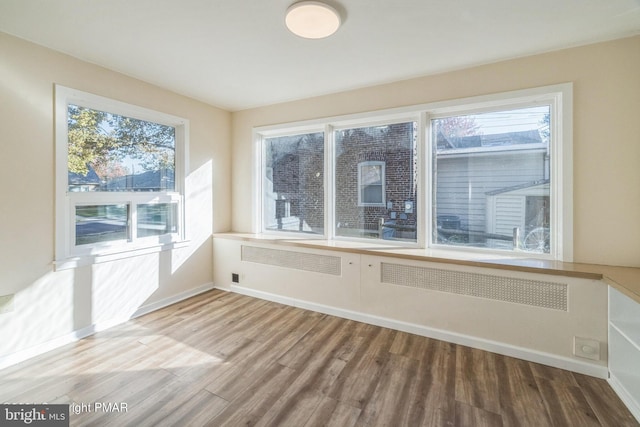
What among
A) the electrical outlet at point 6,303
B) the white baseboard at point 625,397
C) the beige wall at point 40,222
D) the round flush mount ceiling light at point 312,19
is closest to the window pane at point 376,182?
the round flush mount ceiling light at point 312,19

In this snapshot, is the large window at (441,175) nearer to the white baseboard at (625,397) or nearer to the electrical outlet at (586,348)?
the electrical outlet at (586,348)

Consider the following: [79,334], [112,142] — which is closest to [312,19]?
[112,142]

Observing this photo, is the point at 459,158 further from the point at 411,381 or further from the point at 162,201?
the point at 162,201

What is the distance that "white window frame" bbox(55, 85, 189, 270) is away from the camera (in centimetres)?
237

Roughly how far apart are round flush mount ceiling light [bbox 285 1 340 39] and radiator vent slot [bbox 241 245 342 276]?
2058 mm

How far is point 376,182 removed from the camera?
10.6ft

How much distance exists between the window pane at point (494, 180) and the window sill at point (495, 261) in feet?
0.80

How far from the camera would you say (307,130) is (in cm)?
359

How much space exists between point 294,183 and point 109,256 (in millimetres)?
2162

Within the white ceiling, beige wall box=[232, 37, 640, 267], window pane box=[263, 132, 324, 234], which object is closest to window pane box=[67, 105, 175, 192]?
the white ceiling

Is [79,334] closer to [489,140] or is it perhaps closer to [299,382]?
[299,382]

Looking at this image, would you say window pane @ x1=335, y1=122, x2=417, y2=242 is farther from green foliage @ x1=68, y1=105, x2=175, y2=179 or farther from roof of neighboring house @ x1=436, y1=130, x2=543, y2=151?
green foliage @ x1=68, y1=105, x2=175, y2=179

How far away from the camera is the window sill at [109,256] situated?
2400 millimetres

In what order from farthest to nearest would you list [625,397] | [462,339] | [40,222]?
[462,339] < [40,222] < [625,397]
